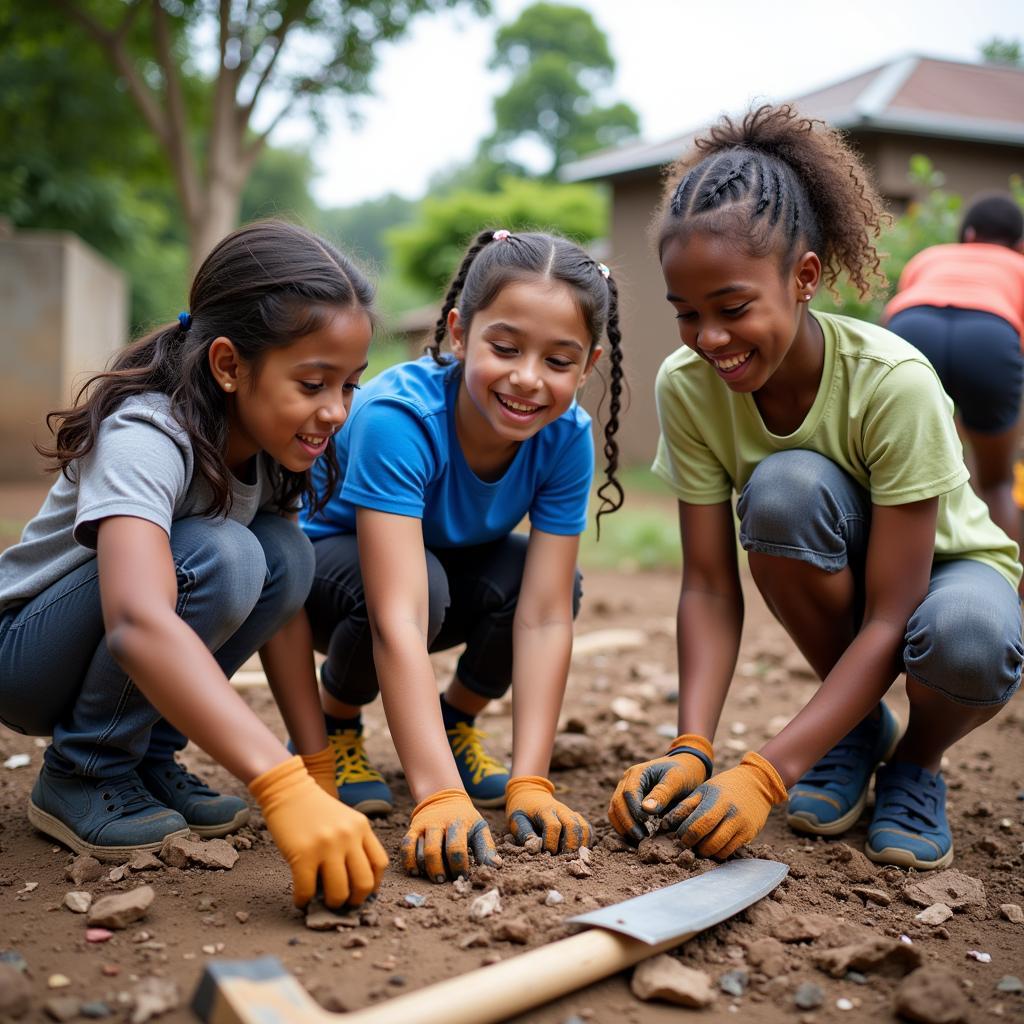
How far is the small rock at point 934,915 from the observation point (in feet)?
6.12

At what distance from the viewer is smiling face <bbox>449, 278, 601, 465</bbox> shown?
7.06 feet

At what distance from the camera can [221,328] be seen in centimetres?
200

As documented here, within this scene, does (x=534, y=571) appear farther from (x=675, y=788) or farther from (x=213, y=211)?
(x=213, y=211)

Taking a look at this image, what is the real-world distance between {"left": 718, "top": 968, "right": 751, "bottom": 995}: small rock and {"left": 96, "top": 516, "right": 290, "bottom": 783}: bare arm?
29.1 inches

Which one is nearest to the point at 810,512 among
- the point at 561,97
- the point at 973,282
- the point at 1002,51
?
the point at 973,282

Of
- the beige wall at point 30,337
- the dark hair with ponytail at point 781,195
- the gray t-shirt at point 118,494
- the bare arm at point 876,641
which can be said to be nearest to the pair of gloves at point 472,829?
the bare arm at point 876,641

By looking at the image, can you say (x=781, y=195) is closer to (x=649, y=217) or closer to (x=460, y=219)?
(x=649, y=217)

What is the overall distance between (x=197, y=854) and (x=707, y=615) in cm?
116

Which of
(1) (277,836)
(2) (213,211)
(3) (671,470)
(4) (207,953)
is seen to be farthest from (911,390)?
(2) (213,211)

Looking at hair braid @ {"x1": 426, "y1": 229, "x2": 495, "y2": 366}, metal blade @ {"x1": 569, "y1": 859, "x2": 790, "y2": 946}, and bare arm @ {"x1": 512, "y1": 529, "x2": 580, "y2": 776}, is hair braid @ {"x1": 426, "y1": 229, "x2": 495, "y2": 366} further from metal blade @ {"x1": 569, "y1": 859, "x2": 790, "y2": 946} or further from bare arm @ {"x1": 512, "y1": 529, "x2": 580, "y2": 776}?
metal blade @ {"x1": 569, "y1": 859, "x2": 790, "y2": 946}

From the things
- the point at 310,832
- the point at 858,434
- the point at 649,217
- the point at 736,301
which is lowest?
the point at 310,832

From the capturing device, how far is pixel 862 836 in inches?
91.8

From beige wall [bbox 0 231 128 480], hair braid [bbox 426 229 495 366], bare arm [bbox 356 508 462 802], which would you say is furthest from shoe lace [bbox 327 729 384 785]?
beige wall [bbox 0 231 128 480]

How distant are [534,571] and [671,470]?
1.30 feet
